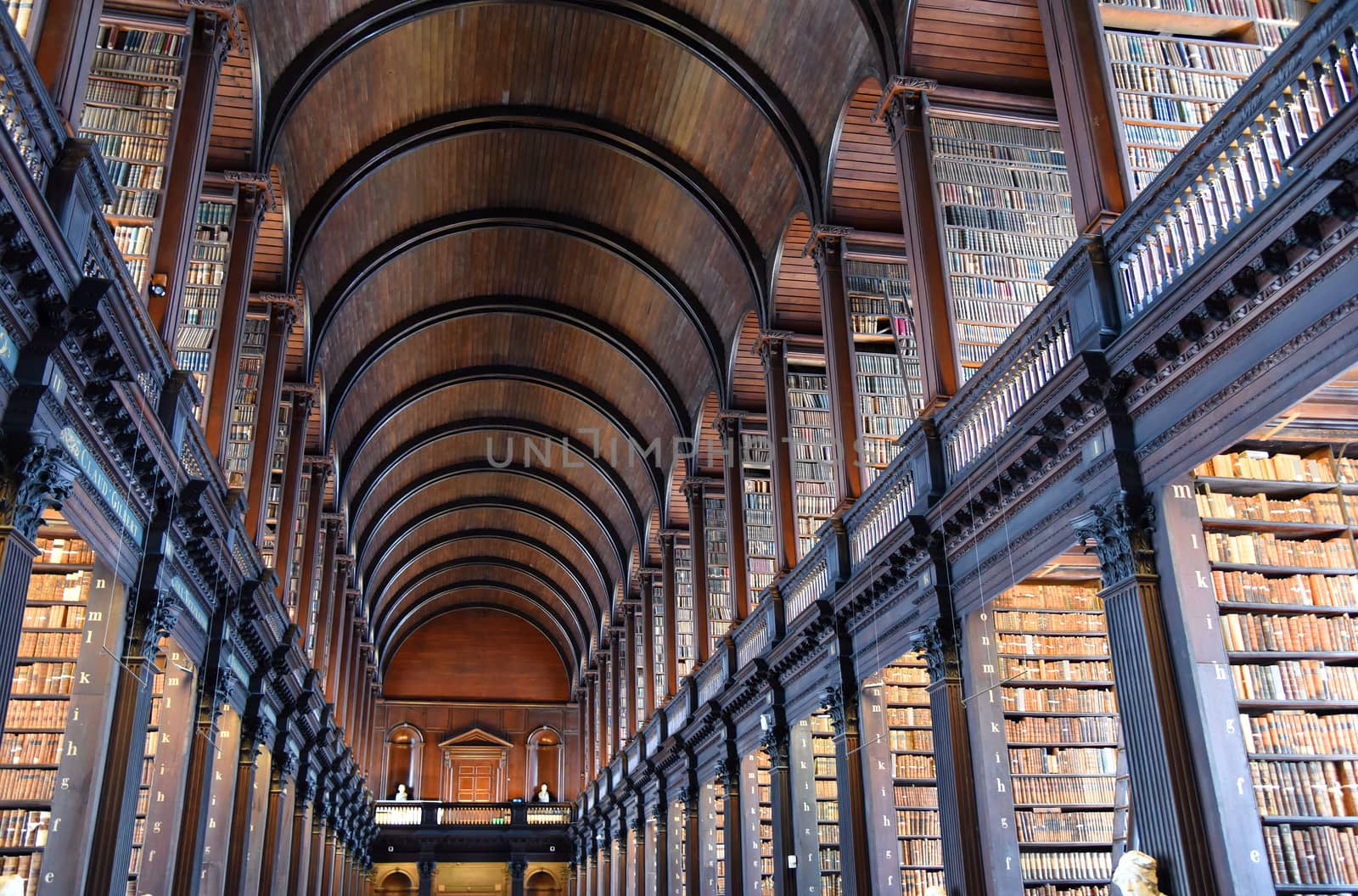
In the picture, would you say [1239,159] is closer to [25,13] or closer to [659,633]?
[25,13]

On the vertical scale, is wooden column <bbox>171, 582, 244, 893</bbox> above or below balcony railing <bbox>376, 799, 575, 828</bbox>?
below

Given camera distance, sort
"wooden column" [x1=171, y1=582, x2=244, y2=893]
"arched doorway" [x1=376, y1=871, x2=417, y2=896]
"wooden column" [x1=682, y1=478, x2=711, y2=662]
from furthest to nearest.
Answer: "arched doorway" [x1=376, y1=871, x2=417, y2=896] → "wooden column" [x1=682, y1=478, x2=711, y2=662] → "wooden column" [x1=171, y1=582, x2=244, y2=893]

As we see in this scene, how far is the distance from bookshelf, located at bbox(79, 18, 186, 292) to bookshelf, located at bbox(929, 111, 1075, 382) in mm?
6524

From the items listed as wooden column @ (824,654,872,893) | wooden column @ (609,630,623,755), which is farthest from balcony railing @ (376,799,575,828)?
wooden column @ (824,654,872,893)

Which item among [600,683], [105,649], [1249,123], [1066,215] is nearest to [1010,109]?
[1066,215]

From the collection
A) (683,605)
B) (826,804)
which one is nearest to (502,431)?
(683,605)

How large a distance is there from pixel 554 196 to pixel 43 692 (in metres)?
11.1

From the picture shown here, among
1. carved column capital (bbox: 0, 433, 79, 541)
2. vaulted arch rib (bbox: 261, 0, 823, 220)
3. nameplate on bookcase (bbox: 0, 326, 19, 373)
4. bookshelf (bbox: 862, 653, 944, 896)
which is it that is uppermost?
vaulted arch rib (bbox: 261, 0, 823, 220)

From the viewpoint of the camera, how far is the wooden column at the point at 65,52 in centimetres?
615

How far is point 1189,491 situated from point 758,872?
8.87m

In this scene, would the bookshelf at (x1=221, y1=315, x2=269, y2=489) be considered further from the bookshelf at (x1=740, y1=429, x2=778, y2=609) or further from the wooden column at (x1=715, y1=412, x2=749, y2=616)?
the bookshelf at (x1=740, y1=429, x2=778, y2=609)

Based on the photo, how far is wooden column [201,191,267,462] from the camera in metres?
10.1

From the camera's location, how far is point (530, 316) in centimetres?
2028

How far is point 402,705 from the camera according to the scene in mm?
34500
